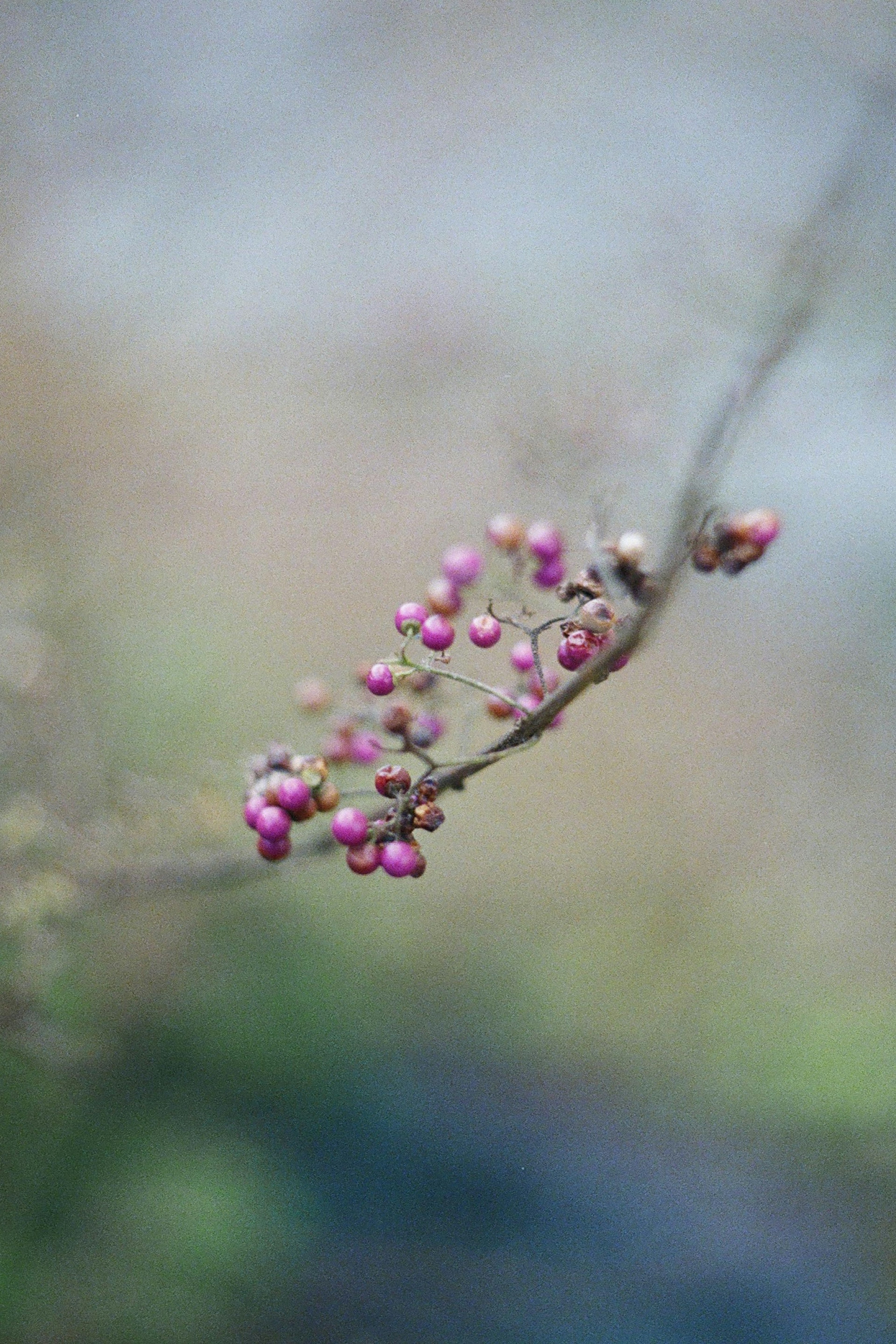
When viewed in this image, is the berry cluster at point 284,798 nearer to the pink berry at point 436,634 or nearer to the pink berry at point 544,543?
the pink berry at point 436,634

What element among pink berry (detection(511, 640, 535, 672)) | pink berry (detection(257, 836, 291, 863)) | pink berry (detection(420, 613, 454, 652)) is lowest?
pink berry (detection(257, 836, 291, 863))

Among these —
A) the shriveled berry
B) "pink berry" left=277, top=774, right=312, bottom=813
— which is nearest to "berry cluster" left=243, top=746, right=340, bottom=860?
"pink berry" left=277, top=774, right=312, bottom=813

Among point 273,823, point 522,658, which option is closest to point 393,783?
point 273,823

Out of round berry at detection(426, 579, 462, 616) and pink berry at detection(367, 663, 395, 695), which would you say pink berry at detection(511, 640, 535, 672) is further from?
pink berry at detection(367, 663, 395, 695)

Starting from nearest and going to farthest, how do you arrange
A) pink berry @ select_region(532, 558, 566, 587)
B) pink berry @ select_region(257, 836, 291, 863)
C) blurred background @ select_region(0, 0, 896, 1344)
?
1. pink berry @ select_region(257, 836, 291, 863)
2. pink berry @ select_region(532, 558, 566, 587)
3. blurred background @ select_region(0, 0, 896, 1344)

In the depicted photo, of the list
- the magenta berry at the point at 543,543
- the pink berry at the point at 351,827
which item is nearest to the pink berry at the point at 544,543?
the magenta berry at the point at 543,543

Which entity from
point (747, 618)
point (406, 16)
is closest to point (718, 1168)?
point (747, 618)

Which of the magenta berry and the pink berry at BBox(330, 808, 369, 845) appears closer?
the pink berry at BBox(330, 808, 369, 845)
